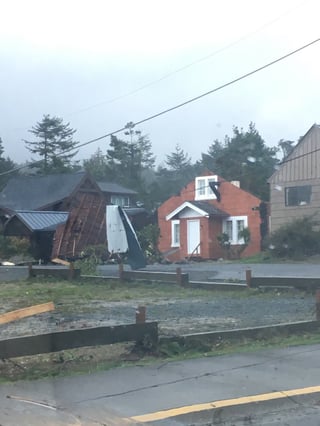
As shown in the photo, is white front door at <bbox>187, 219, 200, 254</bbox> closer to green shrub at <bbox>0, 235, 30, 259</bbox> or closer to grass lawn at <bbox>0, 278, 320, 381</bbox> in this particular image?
green shrub at <bbox>0, 235, 30, 259</bbox>

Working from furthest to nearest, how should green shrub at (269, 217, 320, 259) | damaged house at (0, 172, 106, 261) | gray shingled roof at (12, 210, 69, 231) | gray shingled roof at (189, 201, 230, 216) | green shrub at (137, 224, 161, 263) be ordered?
gray shingled roof at (189, 201, 230, 216), gray shingled roof at (12, 210, 69, 231), green shrub at (137, 224, 161, 263), damaged house at (0, 172, 106, 261), green shrub at (269, 217, 320, 259)

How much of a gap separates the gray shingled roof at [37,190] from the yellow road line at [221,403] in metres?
37.2

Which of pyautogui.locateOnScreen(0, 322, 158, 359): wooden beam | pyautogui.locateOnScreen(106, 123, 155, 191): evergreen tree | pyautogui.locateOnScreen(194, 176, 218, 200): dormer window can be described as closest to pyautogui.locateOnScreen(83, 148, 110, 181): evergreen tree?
pyautogui.locateOnScreen(106, 123, 155, 191): evergreen tree

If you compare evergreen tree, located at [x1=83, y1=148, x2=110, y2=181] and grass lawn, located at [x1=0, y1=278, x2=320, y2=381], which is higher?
evergreen tree, located at [x1=83, y1=148, x2=110, y2=181]

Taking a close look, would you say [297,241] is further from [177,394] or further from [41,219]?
[177,394]

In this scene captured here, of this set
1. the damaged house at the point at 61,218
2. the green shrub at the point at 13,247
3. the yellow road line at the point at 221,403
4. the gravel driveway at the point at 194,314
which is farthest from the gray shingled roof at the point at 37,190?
the yellow road line at the point at 221,403

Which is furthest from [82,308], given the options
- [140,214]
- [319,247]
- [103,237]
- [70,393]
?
[140,214]

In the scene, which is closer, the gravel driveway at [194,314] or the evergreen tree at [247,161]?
the gravel driveway at [194,314]

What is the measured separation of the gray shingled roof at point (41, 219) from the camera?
127 feet

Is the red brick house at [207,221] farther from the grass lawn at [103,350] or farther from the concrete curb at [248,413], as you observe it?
the concrete curb at [248,413]

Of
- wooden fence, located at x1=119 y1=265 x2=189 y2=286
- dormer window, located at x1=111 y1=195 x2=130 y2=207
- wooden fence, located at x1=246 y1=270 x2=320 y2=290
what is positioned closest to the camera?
wooden fence, located at x1=246 y1=270 x2=320 y2=290

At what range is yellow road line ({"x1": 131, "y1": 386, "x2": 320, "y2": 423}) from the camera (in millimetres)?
6828

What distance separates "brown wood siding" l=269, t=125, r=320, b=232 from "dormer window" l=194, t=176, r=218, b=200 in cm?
544

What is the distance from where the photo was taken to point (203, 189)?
43656mm
